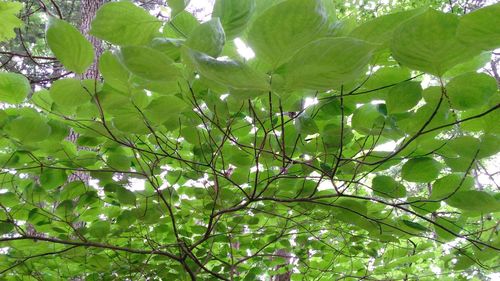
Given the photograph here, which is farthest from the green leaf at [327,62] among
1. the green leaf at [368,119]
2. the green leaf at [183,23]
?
the green leaf at [368,119]

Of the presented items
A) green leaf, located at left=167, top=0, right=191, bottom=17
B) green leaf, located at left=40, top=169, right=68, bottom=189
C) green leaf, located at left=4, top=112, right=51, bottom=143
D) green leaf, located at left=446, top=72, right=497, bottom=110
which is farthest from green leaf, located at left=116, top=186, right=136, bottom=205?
green leaf, located at left=446, top=72, right=497, bottom=110

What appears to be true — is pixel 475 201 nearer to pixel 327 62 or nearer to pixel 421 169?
pixel 421 169

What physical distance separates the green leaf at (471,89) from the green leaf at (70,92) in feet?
2.00

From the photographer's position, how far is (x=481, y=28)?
0.42m

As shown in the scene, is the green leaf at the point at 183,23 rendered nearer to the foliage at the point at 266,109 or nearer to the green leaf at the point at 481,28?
the foliage at the point at 266,109

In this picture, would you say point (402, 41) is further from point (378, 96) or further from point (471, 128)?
point (471, 128)

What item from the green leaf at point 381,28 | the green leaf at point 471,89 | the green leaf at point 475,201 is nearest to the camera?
the green leaf at point 381,28

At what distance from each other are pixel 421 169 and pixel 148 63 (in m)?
0.68

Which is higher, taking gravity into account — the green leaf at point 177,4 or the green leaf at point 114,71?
the green leaf at point 114,71

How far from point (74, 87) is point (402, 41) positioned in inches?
21.7

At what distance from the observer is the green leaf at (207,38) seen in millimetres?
446

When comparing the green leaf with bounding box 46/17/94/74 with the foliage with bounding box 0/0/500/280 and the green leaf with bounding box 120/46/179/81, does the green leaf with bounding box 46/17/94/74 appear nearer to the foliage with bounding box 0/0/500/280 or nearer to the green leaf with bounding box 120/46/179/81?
the foliage with bounding box 0/0/500/280

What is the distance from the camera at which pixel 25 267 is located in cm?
165

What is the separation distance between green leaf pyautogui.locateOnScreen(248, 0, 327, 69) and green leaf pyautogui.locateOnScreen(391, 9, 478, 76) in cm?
9
